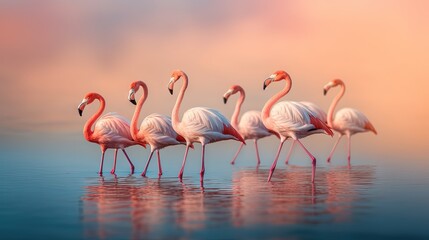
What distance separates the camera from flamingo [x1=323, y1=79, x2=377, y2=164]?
23.9 m

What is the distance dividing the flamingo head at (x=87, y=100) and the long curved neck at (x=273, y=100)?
5.17 metres

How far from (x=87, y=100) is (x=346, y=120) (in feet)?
33.1

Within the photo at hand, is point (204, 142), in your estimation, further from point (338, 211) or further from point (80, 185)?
point (338, 211)

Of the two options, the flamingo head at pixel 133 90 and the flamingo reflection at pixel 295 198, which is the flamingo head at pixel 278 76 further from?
the flamingo head at pixel 133 90

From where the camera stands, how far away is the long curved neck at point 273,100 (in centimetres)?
1488

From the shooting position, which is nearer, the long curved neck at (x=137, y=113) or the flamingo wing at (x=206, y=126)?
the flamingo wing at (x=206, y=126)

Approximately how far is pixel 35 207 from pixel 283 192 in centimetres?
444

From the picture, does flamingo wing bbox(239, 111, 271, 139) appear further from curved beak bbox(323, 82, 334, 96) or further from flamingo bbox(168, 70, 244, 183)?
flamingo bbox(168, 70, 244, 183)

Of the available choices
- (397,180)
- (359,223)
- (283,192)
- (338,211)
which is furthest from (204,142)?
(359,223)

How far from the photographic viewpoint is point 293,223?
27.7ft

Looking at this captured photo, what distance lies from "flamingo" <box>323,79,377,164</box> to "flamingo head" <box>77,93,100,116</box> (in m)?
9.25

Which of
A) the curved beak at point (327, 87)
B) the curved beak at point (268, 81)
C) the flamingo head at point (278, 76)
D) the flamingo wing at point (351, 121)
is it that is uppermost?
the curved beak at point (327, 87)

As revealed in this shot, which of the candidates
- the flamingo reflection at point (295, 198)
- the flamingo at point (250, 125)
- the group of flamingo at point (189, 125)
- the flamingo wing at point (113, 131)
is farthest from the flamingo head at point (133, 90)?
the flamingo at point (250, 125)

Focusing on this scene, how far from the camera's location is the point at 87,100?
1775cm
